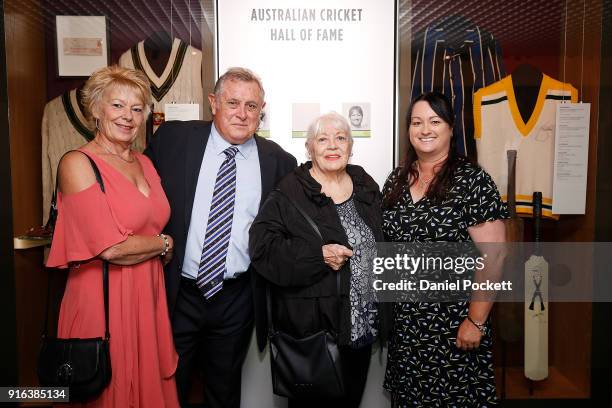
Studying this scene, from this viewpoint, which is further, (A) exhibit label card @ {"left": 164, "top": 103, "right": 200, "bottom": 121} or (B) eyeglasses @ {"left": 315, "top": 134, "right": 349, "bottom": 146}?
(A) exhibit label card @ {"left": 164, "top": 103, "right": 200, "bottom": 121}

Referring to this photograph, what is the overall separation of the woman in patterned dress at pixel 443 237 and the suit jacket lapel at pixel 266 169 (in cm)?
58

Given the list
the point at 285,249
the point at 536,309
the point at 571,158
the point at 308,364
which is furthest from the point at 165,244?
the point at 571,158

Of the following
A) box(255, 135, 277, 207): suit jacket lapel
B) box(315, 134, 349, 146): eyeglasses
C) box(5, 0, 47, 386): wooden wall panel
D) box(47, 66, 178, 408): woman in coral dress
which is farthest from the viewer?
box(5, 0, 47, 386): wooden wall panel

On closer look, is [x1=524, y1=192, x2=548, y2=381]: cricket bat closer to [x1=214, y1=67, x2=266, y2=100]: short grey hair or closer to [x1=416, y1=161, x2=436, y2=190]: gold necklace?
[x1=416, y1=161, x2=436, y2=190]: gold necklace

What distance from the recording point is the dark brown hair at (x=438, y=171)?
5.97 feet

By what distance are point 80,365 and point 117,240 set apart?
0.51m

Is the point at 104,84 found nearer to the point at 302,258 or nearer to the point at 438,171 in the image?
the point at 302,258

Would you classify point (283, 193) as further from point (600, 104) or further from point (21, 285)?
point (600, 104)

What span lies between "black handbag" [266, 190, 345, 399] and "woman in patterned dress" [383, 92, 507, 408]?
13.8 inches

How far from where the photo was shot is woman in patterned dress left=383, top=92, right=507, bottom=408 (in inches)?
70.6

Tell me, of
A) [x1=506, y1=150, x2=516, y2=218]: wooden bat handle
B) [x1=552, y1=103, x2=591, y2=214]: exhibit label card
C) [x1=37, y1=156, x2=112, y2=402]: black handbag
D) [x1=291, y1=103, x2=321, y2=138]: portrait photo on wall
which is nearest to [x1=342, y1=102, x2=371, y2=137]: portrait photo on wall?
[x1=291, y1=103, x2=321, y2=138]: portrait photo on wall

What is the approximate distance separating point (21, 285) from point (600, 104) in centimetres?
367

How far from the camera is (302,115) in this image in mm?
2492

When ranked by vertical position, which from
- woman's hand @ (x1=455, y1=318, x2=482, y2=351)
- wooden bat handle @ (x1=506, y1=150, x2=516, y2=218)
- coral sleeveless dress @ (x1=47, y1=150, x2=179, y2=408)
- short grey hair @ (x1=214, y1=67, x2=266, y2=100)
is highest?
short grey hair @ (x1=214, y1=67, x2=266, y2=100)
